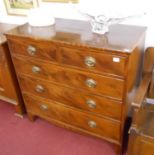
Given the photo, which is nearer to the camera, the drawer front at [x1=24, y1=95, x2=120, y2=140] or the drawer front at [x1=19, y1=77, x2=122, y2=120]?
the drawer front at [x1=19, y1=77, x2=122, y2=120]

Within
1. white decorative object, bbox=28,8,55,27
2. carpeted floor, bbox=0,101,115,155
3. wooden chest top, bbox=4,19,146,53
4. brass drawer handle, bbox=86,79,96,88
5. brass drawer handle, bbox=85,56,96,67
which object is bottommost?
carpeted floor, bbox=0,101,115,155

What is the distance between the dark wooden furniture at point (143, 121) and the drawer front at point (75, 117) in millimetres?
167

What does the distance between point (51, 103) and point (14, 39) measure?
23.0 inches

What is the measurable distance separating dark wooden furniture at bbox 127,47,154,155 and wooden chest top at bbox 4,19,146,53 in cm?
23

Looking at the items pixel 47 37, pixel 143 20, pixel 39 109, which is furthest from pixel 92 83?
pixel 39 109

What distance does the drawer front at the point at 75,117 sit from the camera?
145 cm

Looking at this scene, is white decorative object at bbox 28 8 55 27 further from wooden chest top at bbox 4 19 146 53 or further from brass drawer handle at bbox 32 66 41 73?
brass drawer handle at bbox 32 66 41 73

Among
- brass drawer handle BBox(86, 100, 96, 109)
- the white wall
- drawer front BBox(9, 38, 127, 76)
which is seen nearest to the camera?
drawer front BBox(9, 38, 127, 76)

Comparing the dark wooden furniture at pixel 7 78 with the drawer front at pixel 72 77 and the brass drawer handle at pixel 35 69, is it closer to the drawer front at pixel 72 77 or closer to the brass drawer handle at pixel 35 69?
the drawer front at pixel 72 77

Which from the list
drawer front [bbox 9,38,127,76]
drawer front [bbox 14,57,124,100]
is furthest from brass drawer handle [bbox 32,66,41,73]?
drawer front [bbox 9,38,127,76]

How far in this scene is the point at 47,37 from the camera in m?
1.32

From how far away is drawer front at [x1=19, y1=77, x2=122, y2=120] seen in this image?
1338 mm

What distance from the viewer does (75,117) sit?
1.58 m

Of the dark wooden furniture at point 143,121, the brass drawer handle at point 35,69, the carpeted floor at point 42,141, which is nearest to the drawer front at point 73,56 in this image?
the brass drawer handle at point 35,69
